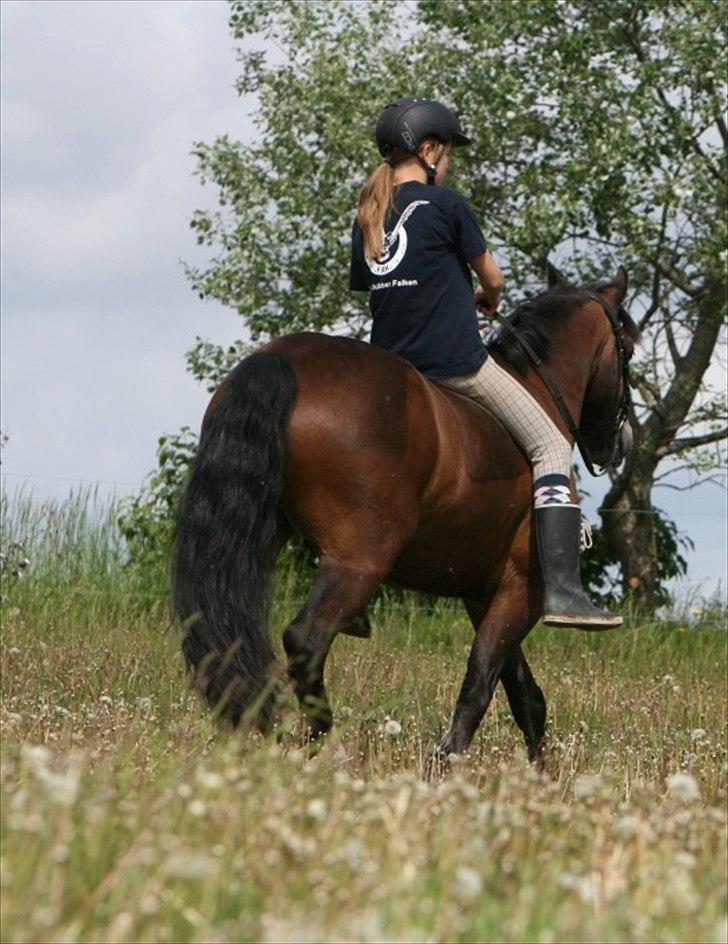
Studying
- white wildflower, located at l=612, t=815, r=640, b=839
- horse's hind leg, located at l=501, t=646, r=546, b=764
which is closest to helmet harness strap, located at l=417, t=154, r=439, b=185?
horse's hind leg, located at l=501, t=646, r=546, b=764

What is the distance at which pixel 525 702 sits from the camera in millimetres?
7816

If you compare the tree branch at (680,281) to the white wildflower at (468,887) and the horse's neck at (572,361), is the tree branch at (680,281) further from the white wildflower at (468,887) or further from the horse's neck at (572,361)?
the white wildflower at (468,887)

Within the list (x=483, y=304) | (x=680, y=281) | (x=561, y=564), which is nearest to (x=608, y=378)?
(x=483, y=304)

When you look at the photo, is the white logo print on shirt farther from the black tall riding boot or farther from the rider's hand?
the black tall riding boot

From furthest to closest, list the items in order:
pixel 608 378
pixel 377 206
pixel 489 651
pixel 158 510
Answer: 1. pixel 158 510
2. pixel 608 378
3. pixel 489 651
4. pixel 377 206

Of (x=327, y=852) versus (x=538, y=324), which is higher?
(x=538, y=324)

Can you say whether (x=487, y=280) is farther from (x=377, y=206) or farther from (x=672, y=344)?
(x=672, y=344)

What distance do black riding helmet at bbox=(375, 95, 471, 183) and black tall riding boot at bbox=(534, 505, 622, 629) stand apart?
4.79 feet

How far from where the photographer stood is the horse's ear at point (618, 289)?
8.41m

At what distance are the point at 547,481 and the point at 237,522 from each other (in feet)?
5.20

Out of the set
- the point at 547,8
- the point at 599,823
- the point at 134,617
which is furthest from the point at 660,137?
the point at 599,823

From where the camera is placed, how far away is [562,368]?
7.80 m

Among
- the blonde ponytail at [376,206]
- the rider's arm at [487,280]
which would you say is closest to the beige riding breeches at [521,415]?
the rider's arm at [487,280]

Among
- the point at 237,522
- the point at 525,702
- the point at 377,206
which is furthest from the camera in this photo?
the point at 525,702
